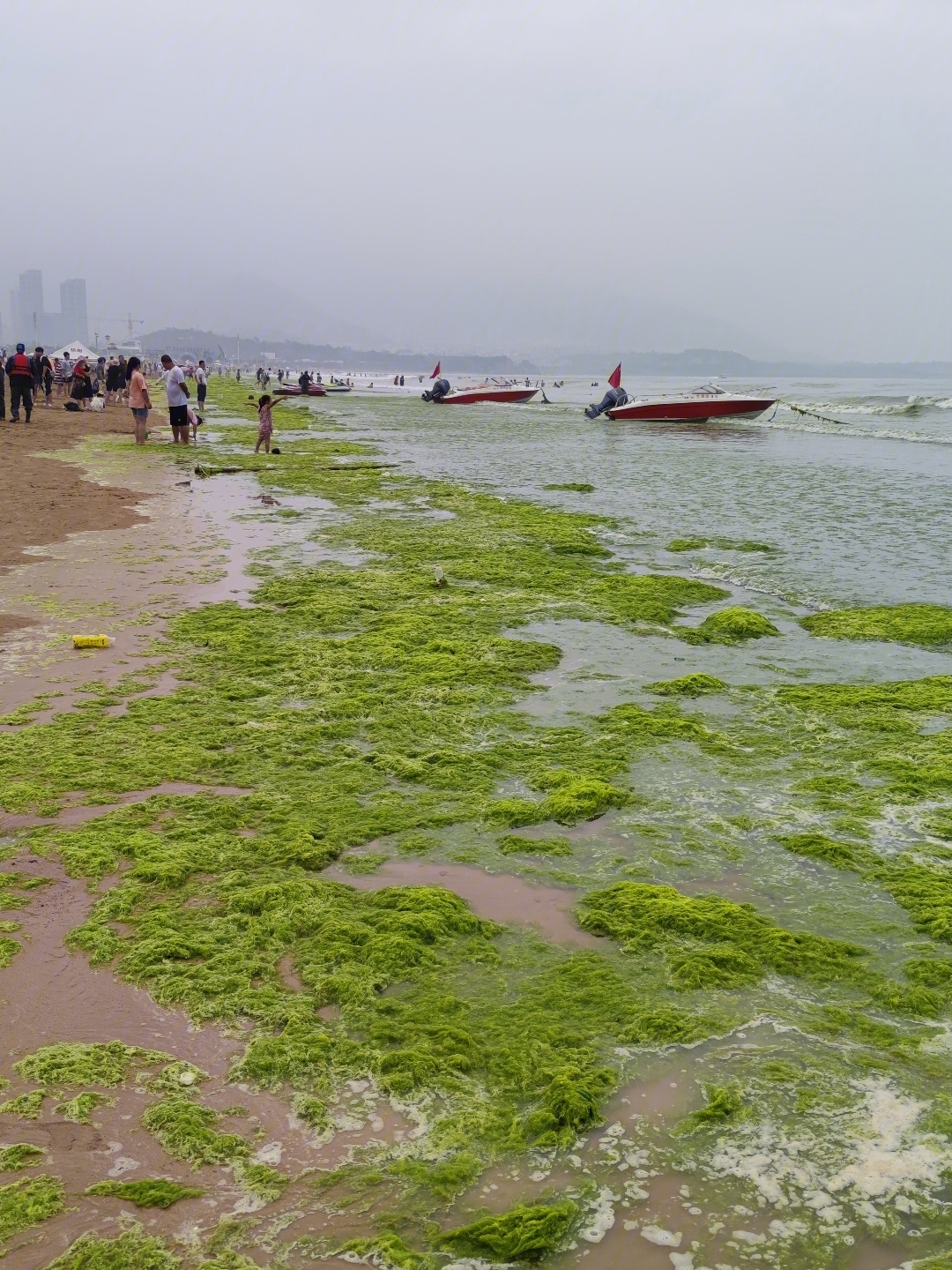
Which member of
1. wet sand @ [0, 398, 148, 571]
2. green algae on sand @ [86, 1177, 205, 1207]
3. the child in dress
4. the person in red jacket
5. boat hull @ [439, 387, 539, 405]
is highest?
boat hull @ [439, 387, 539, 405]

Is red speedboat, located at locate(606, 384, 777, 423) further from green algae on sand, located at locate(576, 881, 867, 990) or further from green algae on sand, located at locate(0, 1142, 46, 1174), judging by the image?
green algae on sand, located at locate(0, 1142, 46, 1174)

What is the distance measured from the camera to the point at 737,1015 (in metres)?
3.70

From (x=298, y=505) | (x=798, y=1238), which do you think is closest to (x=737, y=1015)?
(x=798, y=1238)

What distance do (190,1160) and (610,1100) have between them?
51.4 inches

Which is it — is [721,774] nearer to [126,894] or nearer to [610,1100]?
[610,1100]

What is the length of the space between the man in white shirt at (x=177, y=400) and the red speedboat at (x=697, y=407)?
94.9 ft

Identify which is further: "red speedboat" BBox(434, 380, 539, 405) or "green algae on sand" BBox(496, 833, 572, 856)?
"red speedboat" BBox(434, 380, 539, 405)

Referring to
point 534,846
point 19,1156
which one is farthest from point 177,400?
point 19,1156

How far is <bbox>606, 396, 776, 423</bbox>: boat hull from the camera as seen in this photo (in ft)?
155

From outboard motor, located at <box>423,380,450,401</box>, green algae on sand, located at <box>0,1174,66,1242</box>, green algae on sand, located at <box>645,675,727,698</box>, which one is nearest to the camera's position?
green algae on sand, located at <box>0,1174,66,1242</box>

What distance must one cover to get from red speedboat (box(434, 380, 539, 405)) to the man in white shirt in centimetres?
4214

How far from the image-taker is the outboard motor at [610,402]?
50375 mm

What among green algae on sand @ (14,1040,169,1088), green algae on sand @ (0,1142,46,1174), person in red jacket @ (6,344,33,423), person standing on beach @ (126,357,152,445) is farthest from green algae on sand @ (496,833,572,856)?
person in red jacket @ (6,344,33,423)

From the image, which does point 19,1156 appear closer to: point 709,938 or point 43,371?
point 709,938
